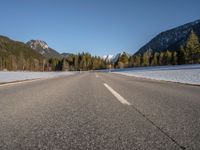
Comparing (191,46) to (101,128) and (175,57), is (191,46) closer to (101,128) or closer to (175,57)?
(175,57)

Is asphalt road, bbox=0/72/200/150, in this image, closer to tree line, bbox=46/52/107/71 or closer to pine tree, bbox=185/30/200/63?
pine tree, bbox=185/30/200/63

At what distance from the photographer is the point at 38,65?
193875 millimetres

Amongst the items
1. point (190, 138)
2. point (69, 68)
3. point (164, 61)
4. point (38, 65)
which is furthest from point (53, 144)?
point (38, 65)

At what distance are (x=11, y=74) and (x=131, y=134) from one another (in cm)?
1867

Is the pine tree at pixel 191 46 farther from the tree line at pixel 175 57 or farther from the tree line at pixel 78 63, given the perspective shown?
the tree line at pixel 78 63

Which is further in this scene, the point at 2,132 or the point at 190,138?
the point at 2,132

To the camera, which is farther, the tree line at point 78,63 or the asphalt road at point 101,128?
the tree line at point 78,63

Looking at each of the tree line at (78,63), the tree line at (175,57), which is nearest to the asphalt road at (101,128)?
the tree line at (175,57)

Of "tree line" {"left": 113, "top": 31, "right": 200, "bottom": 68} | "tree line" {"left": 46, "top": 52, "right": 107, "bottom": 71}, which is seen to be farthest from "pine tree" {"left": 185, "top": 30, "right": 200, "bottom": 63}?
"tree line" {"left": 46, "top": 52, "right": 107, "bottom": 71}

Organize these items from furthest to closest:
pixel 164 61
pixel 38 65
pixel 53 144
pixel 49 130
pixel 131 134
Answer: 1. pixel 38 65
2. pixel 164 61
3. pixel 49 130
4. pixel 131 134
5. pixel 53 144

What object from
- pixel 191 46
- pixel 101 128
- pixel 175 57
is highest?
pixel 191 46

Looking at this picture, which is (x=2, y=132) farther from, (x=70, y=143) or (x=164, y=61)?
(x=164, y=61)

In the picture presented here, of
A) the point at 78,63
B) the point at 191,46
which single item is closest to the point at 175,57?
the point at 191,46

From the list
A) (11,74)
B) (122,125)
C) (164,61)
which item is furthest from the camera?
(164,61)
